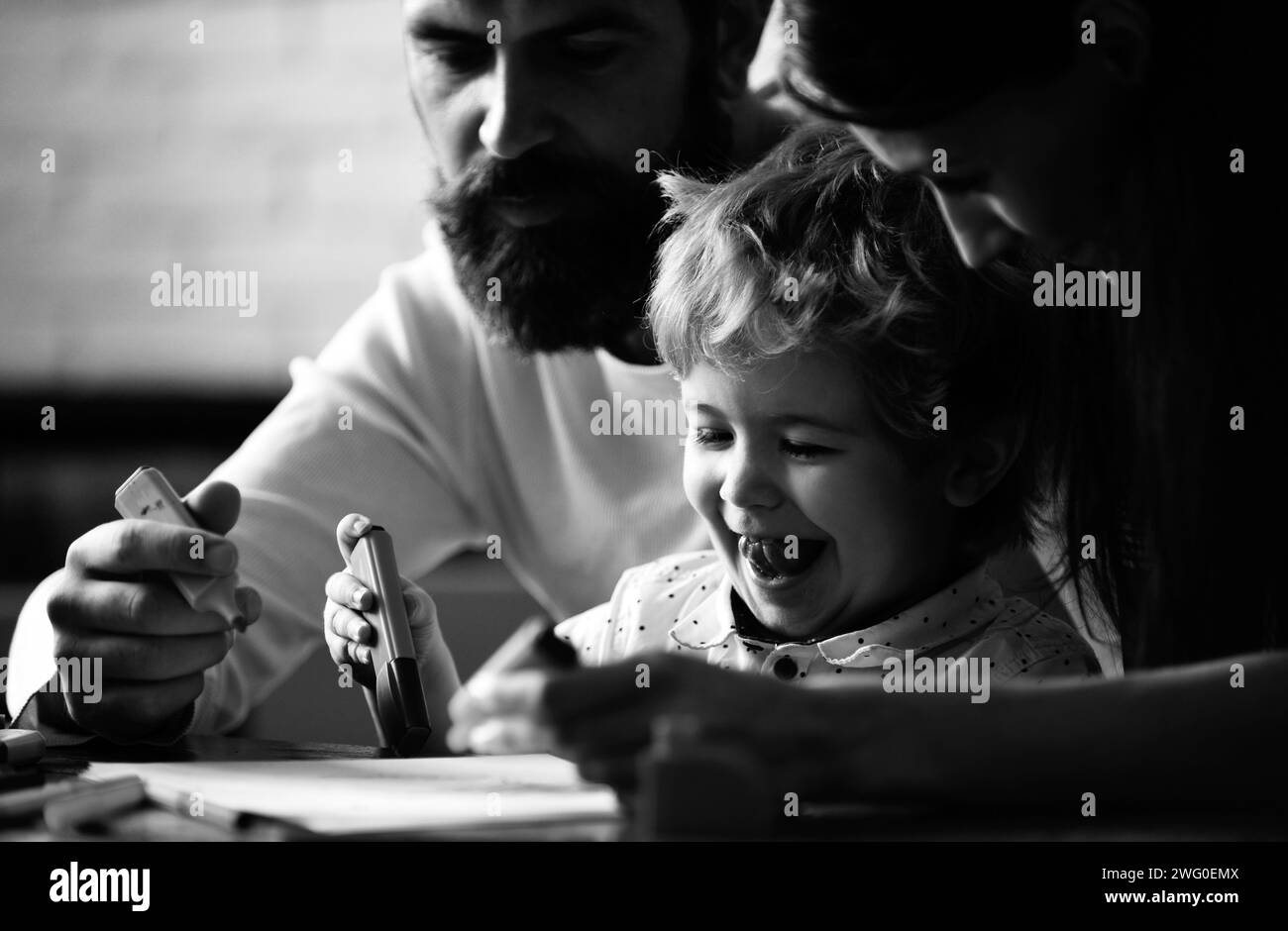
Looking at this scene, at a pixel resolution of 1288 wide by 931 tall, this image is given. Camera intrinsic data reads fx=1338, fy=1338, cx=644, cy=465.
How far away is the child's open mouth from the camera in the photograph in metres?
0.83

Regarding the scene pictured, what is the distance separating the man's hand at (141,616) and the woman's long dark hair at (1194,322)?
443 mm

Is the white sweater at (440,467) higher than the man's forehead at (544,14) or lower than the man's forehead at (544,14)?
lower

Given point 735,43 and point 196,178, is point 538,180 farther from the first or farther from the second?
point 196,178

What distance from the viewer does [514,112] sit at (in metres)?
0.96

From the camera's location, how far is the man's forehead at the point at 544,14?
37.6 inches

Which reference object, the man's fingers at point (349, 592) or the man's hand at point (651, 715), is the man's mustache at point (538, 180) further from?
the man's hand at point (651, 715)

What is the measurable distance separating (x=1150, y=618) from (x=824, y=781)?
27 cm

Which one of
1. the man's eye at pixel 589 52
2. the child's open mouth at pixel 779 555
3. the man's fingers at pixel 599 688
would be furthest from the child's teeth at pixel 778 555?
the man's eye at pixel 589 52

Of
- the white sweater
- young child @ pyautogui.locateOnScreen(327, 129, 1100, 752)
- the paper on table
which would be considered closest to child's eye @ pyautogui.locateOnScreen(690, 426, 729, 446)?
young child @ pyautogui.locateOnScreen(327, 129, 1100, 752)

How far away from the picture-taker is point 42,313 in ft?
3.58

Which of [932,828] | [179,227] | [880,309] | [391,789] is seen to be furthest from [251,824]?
[179,227]

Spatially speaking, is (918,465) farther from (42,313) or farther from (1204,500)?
(42,313)

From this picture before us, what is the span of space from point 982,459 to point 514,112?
0.41 meters
